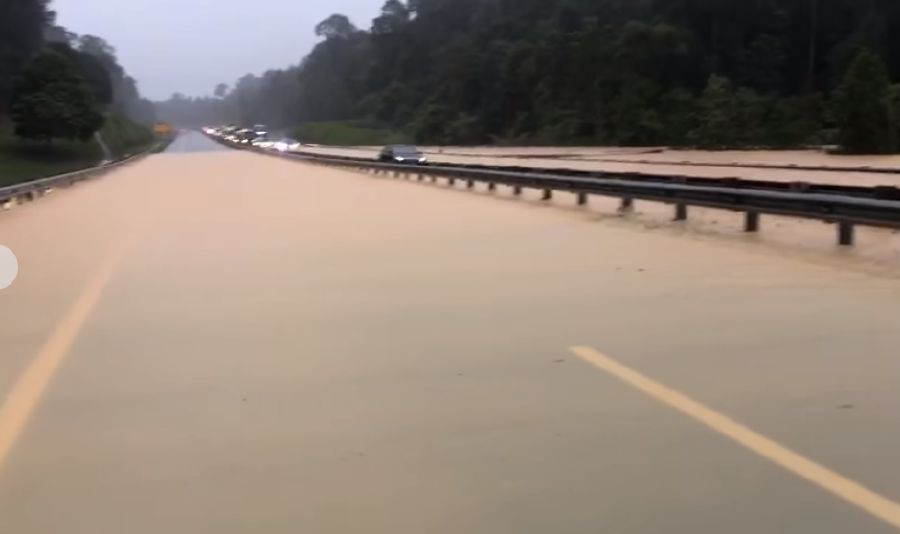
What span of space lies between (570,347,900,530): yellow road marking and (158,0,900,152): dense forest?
50.5 meters

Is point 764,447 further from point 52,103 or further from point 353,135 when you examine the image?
point 353,135

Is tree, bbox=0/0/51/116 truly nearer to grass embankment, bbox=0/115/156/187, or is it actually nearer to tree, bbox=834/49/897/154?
grass embankment, bbox=0/115/156/187

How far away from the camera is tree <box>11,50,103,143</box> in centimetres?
10325

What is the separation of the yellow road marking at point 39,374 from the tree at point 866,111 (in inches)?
1881

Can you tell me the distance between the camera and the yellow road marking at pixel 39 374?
7.51 metres

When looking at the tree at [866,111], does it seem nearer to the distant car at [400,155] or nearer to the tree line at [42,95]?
the distant car at [400,155]

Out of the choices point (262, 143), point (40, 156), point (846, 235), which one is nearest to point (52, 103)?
point (40, 156)

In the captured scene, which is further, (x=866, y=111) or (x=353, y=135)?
(x=353, y=135)

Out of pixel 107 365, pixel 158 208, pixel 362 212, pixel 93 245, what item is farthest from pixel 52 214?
pixel 107 365

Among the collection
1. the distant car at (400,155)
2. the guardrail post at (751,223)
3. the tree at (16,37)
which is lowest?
the distant car at (400,155)

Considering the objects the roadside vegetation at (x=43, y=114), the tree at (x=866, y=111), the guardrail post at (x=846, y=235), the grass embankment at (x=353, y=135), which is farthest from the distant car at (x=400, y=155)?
the grass embankment at (x=353, y=135)

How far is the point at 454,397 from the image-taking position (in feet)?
26.9

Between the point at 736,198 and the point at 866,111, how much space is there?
39065 mm

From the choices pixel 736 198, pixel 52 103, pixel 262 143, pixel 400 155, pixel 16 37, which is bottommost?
pixel 262 143
